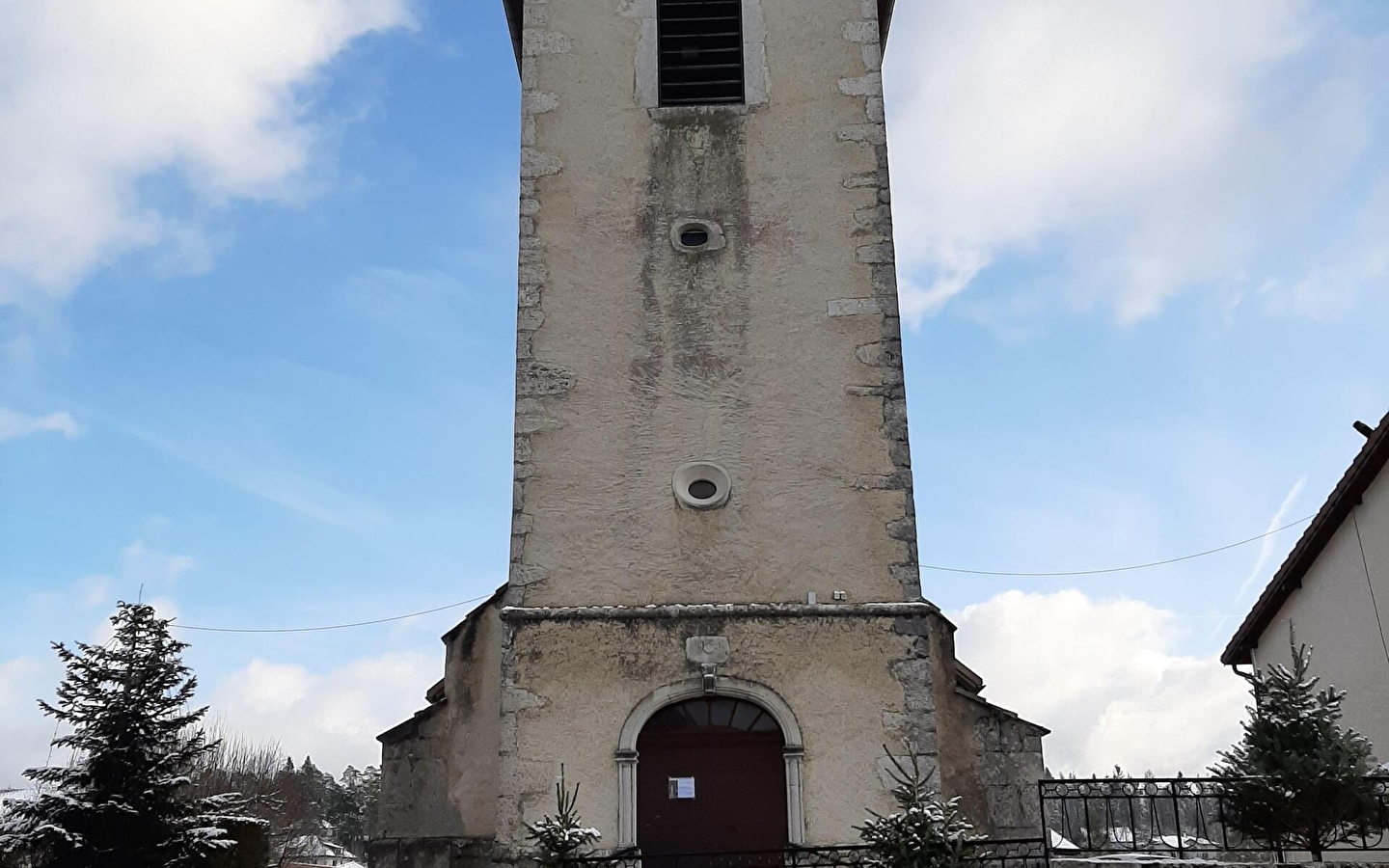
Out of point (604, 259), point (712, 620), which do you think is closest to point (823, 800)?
point (712, 620)

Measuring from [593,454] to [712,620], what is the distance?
1.88 metres

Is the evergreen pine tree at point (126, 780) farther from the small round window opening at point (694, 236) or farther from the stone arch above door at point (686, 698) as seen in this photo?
the small round window opening at point (694, 236)

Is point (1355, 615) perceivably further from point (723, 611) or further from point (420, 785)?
point (420, 785)

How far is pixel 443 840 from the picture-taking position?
1146 cm

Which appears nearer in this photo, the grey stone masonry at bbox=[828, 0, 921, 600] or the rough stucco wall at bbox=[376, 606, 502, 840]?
the grey stone masonry at bbox=[828, 0, 921, 600]

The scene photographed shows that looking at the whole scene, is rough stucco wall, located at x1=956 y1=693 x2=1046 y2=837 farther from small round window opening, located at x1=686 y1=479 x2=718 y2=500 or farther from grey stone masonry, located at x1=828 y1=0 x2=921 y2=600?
small round window opening, located at x1=686 y1=479 x2=718 y2=500

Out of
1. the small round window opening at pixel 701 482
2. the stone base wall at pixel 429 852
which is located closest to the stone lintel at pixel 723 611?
the small round window opening at pixel 701 482

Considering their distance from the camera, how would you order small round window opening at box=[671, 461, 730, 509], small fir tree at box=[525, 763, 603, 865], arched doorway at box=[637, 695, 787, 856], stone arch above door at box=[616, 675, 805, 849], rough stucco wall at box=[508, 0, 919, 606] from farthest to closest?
small round window opening at box=[671, 461, 730, 509] < rough stucco wall at box=[508, 0, 919, 606] < arched doorway at box=[637, 695, 787, 856] < stone arch above door at box=[616, 675, 805, 849] < small fir tree at box=[525, 763, 603, 865]

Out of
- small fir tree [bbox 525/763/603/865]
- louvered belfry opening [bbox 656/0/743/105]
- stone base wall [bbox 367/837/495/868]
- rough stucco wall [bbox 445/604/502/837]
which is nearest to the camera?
small fir tree [bbox 525/763/603/865]

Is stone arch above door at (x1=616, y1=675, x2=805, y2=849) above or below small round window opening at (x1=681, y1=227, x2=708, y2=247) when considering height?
below

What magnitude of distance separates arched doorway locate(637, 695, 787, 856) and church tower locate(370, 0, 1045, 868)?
0.07ft

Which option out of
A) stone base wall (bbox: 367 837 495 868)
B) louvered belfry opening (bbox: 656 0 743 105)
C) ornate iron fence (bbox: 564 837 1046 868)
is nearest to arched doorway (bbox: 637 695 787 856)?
ornate iron fence (bbox: 564 837 1046 868)

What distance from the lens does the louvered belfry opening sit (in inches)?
509

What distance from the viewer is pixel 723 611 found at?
10734 mm
